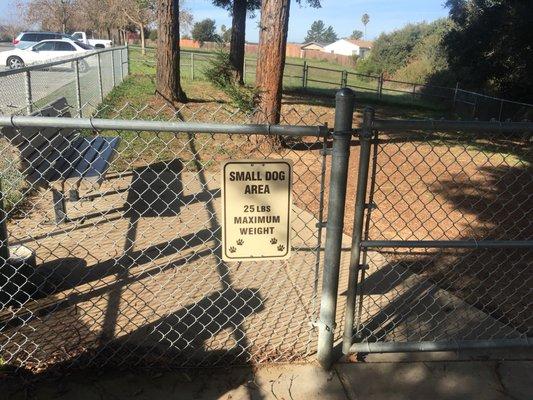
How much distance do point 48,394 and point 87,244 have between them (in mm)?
2268

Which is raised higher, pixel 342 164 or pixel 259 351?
pixel 342 164

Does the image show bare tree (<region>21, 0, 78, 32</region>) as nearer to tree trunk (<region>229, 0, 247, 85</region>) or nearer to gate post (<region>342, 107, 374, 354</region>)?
tree trunk (<region>229, 0, 247, 85</region>)

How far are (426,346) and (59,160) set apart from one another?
425cm

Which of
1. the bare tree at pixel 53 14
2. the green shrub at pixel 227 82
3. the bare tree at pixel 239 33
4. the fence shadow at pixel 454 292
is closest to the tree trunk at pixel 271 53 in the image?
the green shrub at pixel 227 82

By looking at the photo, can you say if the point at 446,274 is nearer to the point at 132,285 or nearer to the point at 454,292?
the point at 454,292

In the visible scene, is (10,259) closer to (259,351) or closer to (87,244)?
(87,244)

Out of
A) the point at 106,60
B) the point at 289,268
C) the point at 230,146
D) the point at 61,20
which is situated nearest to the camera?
the point at 289,268

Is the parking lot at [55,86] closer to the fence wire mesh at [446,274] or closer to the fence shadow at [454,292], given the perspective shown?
the fence wire mesh at [446,274]

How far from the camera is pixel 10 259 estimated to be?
3738 millimetres

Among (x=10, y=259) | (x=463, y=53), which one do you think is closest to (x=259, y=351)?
(x=10, y=259)

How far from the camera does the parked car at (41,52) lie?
26.0m

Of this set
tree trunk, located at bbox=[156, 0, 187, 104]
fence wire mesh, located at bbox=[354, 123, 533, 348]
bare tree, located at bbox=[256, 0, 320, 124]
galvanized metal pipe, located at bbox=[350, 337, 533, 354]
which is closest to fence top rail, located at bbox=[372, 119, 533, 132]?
fence wire mesh, located at bbox=[354, 123, 533, 348]

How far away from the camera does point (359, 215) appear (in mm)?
2832

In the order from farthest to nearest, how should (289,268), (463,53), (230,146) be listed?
1. (463,53)
2. (230,146)
3. (289,268)
